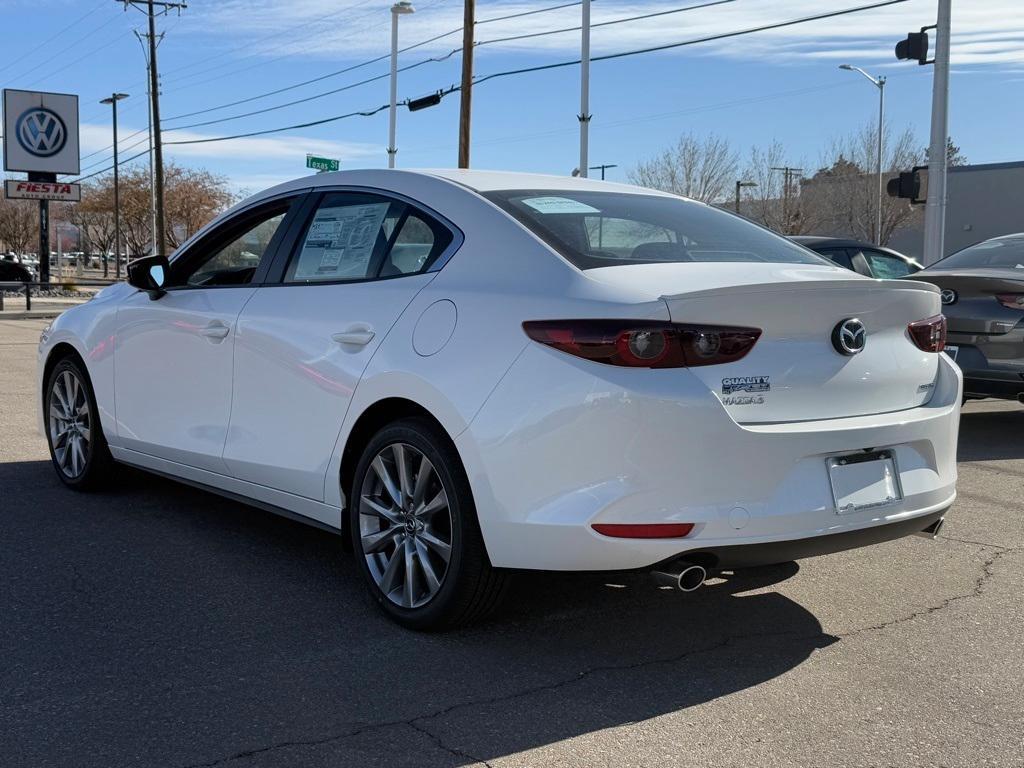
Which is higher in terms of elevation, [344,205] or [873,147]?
[873,147]

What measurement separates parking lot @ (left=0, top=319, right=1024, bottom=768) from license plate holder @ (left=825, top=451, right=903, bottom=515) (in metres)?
0.56

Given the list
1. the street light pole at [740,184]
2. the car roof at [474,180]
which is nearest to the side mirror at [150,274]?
the car roof at [474,180]

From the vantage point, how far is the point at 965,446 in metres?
8.02

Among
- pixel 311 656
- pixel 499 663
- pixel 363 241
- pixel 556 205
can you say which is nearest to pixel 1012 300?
pixel 556 205

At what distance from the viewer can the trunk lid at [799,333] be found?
135 inches

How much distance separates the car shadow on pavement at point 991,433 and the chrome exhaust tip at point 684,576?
4396mm

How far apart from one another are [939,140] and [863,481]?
14361 mm

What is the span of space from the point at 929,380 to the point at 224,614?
2728 mm

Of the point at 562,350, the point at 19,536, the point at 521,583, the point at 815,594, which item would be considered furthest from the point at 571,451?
the point at 19,536

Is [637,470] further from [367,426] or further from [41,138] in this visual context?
[41,138]

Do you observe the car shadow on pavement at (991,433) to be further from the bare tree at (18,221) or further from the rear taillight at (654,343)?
the bare tree at (18,221)

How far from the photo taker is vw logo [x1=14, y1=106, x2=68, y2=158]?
3569 cm

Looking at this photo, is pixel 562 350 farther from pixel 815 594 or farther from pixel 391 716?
pixel 815 594

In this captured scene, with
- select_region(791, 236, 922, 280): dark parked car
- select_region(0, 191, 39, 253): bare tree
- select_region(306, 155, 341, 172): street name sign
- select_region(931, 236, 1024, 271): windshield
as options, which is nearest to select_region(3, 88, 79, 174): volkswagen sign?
Answer: select_region(306, 155, 341, 172): street name sign
